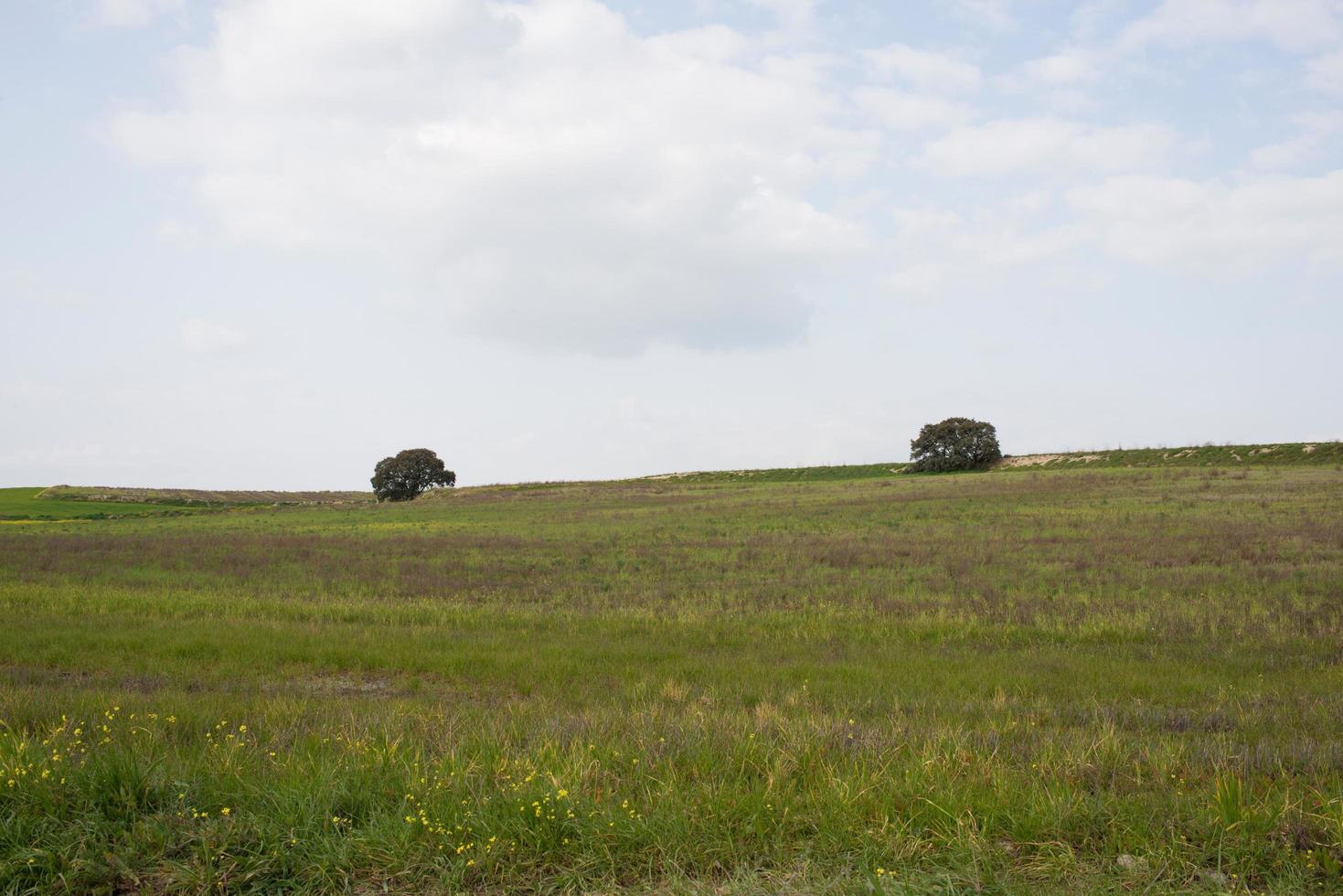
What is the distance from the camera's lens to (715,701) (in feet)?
32.5

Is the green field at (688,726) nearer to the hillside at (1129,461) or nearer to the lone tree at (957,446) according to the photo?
the hillside at (1129,461)

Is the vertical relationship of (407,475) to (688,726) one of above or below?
above

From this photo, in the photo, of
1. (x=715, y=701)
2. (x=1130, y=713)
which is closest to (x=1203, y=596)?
(x=1130, y=713)

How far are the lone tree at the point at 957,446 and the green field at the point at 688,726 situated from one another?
75972mm

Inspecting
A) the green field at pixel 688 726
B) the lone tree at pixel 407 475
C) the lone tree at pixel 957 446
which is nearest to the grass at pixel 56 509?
the lone tree at pixel 407 475

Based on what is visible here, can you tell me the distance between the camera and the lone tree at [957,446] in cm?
10075

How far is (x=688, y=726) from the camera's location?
7270mm

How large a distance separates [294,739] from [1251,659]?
43.8ft

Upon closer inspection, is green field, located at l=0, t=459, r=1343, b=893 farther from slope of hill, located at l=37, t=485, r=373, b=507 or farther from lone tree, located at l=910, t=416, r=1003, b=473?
slope of hill, located at l=37, t=485, r=373, b=507

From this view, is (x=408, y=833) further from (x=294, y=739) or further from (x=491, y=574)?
(x=491, y=574)

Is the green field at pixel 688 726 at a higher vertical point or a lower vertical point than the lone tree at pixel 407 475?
lower

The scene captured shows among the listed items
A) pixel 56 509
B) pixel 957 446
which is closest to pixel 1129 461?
pixel 957 446

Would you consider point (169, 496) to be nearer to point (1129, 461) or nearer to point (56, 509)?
point (56, 509)

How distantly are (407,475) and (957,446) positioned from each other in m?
75.3
